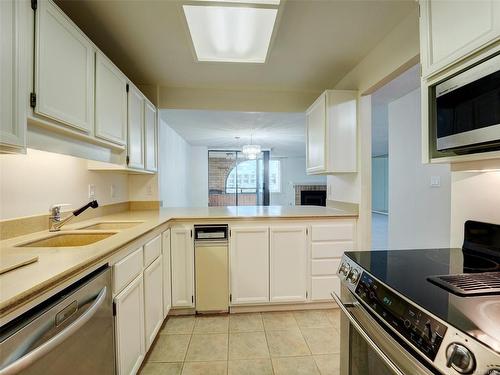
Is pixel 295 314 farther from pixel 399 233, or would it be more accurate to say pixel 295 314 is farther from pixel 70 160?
pixel 70 160

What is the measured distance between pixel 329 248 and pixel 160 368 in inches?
65.8

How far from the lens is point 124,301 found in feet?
4.31

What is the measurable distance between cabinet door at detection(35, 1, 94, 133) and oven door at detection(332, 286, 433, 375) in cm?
160

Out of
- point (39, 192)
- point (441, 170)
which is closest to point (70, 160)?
point (39, 192)

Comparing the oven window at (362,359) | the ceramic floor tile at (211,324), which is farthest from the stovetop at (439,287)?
the ceramic floor tile at (211,324)

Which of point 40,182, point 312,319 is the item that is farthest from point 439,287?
point 40,182

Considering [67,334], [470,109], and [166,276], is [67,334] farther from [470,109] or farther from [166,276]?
[470,109]

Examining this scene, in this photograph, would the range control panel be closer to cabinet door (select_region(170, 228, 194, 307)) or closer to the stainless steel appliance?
the stainless steel appliance

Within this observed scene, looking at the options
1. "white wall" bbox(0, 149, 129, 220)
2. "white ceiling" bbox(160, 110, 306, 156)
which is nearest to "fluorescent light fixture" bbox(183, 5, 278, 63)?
"white wall" bbox(0, 149, 129, 220)

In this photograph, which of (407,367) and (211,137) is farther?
(211,137)

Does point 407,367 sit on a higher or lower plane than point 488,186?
lower

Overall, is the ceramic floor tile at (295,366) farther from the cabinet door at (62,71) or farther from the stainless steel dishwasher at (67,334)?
the cabinet door at (62,71)

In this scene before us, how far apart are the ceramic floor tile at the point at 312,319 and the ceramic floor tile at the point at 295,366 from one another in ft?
1.40

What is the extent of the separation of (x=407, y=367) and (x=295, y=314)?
1.81m
